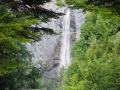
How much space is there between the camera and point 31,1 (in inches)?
182

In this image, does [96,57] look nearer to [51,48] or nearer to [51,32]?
[51,32]

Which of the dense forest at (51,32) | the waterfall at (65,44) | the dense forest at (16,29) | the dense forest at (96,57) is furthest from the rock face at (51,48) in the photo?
the dense forest at (16,29)

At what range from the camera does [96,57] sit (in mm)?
12547

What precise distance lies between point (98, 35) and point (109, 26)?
3.48 ft

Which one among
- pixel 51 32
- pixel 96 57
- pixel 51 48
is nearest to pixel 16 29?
pixel 51 32

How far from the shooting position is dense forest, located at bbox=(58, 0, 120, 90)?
96.0 inches

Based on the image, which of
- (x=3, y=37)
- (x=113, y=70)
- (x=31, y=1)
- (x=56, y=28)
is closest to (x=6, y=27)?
(x=3, y=37)

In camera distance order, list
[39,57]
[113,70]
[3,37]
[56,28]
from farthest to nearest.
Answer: [56,28] < [39,57] < [113,70] < [3,37]

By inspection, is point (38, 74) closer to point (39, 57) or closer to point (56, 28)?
point (39, 57)

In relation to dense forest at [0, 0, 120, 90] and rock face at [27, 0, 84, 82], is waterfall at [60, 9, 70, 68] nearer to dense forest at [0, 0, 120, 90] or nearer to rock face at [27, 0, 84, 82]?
rock face at [27, 0, 84, 82]

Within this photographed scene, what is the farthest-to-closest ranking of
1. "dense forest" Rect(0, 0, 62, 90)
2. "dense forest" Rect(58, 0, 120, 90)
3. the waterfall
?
1. the waterfall
2. "dense forest" Rect(58, 0, 120, 90)
3. "dense forest" Rect(0, 0, 62, 90)

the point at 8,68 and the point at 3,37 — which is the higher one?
the point at 3,37

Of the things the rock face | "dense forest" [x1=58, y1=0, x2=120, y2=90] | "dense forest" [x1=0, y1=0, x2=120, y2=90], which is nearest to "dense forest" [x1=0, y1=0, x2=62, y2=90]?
"dense forest" [x1=0, y1=0, x2=120, y2=90]

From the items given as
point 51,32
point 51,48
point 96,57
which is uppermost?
point 51,32
